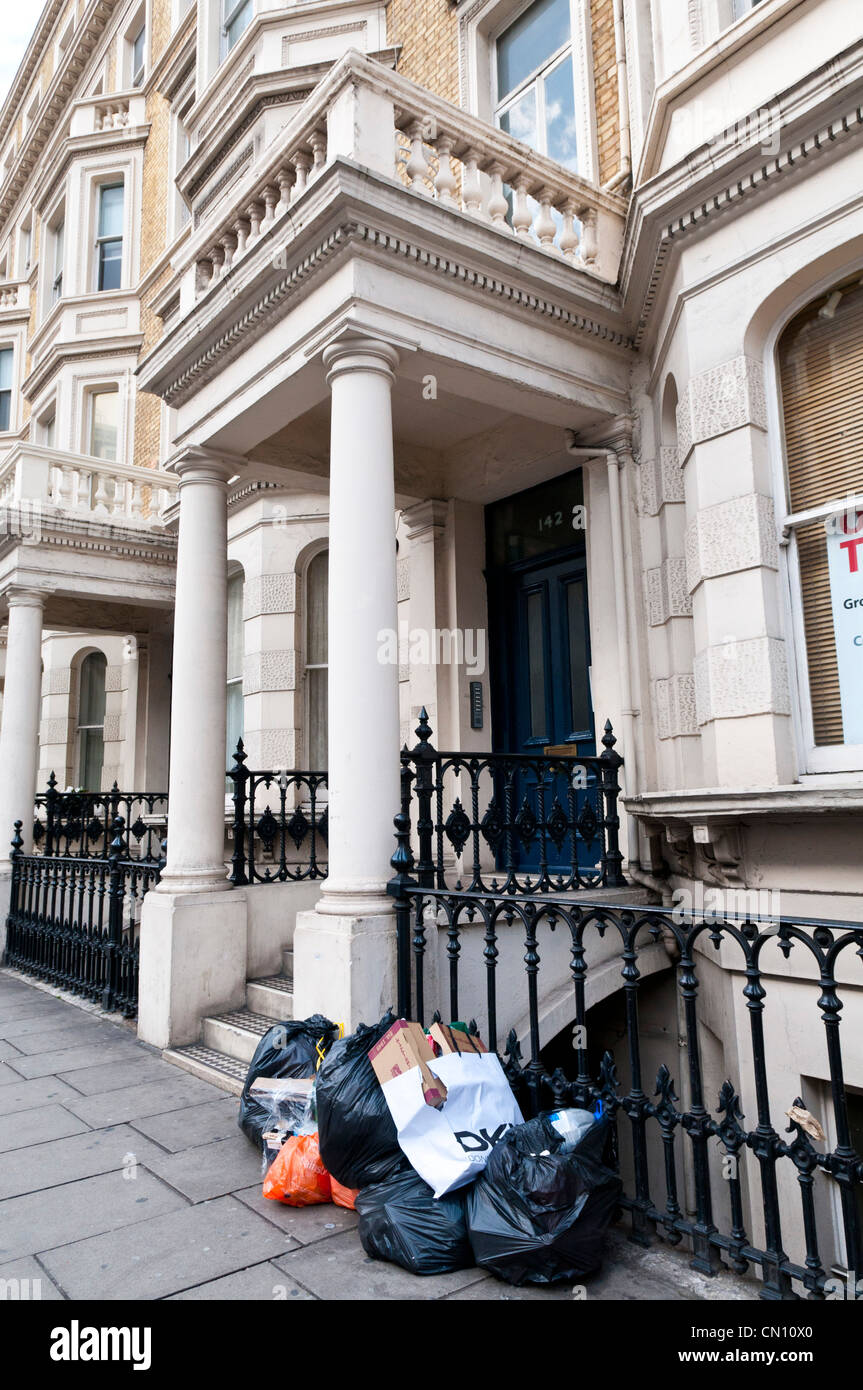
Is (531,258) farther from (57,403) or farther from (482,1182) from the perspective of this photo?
(57,403)

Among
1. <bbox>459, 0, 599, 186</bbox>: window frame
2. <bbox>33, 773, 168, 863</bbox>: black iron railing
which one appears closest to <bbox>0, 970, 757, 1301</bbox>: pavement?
<bbox>33, 773, 168, 863</bbox>: black iron railing

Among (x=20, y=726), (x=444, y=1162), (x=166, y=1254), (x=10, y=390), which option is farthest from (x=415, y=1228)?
(x=10, y=390)

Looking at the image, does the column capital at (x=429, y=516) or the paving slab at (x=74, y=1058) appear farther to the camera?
the column capital at (x=429, y=516)

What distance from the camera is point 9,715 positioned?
10492mm

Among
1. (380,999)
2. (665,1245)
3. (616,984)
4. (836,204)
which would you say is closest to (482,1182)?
(665,1245)

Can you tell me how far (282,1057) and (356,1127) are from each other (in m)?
1.03

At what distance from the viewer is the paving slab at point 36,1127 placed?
4.44 metres

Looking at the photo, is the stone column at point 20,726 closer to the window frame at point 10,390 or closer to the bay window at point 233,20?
the bay window at point 233,20

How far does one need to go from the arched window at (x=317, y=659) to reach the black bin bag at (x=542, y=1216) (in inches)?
289

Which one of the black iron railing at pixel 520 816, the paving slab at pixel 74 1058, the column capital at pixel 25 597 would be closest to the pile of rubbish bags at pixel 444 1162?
the black iron railing at pixel 520 816

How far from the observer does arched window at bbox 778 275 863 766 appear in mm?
4719

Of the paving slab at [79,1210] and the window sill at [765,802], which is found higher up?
the window sill at [765,802]

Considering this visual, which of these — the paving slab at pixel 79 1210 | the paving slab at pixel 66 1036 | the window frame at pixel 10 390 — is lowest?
the paving slab at pixel 66 1036

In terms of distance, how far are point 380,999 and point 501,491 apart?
5.01 metres
